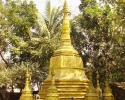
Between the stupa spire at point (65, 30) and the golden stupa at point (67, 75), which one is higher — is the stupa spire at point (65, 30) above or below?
above

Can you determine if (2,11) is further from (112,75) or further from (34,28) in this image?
(112,75)

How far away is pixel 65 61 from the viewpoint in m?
13.5

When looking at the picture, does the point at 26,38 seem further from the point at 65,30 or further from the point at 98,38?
the point at 65,30

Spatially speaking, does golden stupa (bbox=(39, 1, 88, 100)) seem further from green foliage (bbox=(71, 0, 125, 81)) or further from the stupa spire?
green foliage (bbox=(71, 0, 125, 81))

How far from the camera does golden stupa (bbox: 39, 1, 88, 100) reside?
41.0 ft

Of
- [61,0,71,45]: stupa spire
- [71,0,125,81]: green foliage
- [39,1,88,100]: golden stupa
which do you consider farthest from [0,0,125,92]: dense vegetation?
[39,1,88,100]: golden stupa

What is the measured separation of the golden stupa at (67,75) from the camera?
12.5 metres

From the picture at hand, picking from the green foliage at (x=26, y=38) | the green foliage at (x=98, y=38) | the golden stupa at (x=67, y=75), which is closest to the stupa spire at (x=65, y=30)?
the golden stupa at (x=67, y=75)

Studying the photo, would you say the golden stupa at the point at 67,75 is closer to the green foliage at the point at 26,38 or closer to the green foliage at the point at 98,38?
the green foliage at the point at 98,38

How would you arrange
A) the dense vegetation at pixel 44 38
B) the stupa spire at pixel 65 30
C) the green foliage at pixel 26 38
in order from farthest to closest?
the green foliage at pixel 26 38 → the dense vegetation at pixel 44 38 → the stupa spire at pixel 65 30

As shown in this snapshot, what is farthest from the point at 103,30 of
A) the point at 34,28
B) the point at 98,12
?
the point at 34,28

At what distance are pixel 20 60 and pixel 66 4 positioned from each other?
8649mm

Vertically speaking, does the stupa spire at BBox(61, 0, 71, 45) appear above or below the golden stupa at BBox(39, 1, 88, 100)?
above

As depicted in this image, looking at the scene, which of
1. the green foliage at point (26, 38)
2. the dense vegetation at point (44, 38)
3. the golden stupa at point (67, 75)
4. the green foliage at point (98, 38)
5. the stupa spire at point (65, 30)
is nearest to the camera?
the golden stupa at point (67, 75)
